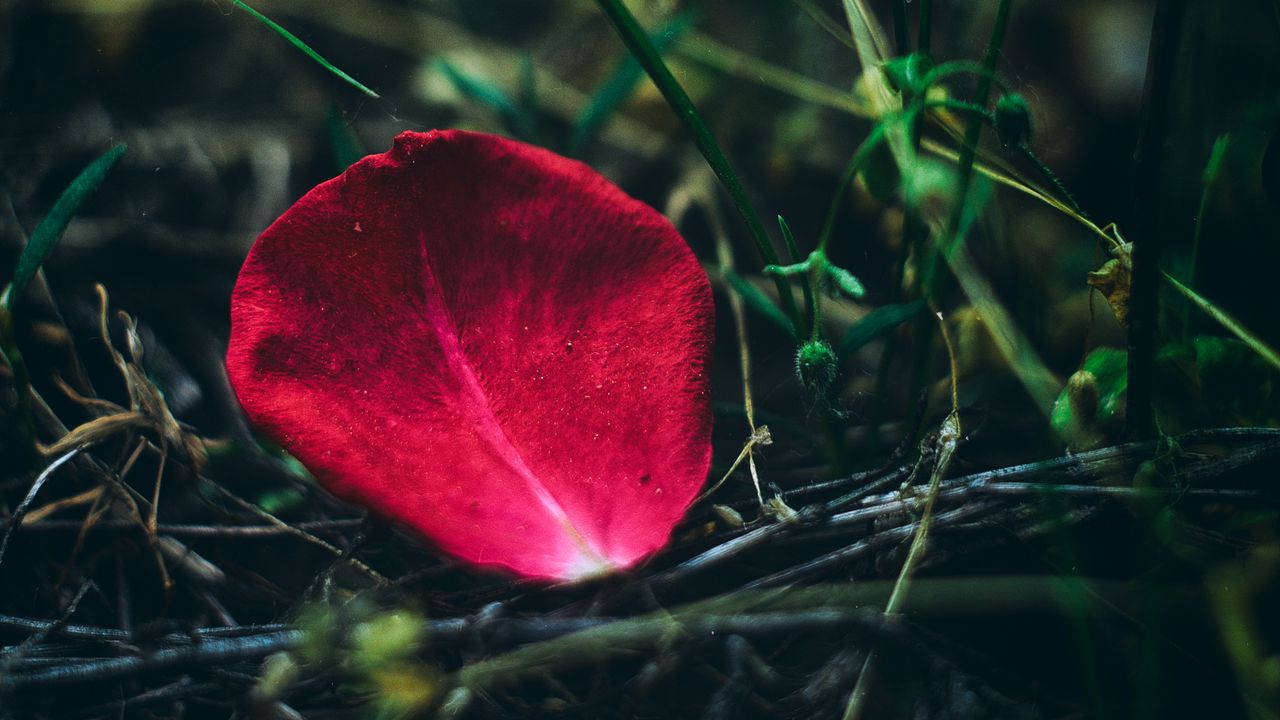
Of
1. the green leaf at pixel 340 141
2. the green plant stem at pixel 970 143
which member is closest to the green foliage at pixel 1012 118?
the green plant stem at pixel 970 143

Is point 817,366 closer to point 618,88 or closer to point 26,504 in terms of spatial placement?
point 618,88

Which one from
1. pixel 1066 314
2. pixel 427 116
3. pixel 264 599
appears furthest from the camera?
pixel 427 116

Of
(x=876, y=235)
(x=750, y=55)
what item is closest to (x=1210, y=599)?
(x=876, y=235)

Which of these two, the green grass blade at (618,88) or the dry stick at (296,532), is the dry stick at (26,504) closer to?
the dry stick at (296,532)

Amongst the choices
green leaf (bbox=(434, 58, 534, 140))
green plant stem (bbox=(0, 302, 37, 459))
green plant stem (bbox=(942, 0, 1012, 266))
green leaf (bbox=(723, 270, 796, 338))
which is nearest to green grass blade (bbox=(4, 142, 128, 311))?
green plant stem (bbox=(0, 302, 37, 459))

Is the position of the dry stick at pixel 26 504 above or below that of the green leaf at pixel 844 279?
below

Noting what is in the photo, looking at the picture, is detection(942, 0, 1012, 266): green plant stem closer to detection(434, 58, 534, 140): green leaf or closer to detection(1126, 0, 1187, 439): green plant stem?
detection(1126, 0, 1187, 439): green plant stem

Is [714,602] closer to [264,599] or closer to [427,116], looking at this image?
[264,599]
